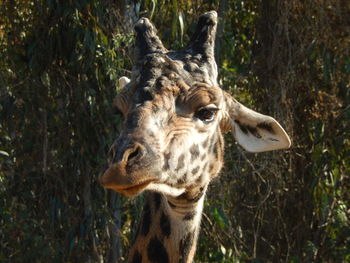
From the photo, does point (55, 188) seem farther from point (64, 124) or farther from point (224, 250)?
point (224, 250)

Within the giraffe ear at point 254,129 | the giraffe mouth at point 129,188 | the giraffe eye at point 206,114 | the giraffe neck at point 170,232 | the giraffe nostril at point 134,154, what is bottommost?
the giraffe neck at point 170,232

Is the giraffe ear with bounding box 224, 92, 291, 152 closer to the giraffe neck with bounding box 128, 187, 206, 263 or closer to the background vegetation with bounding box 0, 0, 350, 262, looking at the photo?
the giraffe neck with bounding box 128, 187, 206, 263

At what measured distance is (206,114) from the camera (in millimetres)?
4461

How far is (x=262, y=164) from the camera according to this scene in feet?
25.5

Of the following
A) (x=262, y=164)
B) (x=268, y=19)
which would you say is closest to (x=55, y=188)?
(x=262, y=164)

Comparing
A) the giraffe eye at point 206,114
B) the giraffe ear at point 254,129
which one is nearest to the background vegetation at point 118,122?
the giraffe ear at point 254,129

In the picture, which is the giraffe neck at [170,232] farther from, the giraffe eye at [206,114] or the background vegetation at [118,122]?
the background vegetation at [118,122]

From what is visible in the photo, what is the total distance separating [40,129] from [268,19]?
2374 mm

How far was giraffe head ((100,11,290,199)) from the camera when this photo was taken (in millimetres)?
3846

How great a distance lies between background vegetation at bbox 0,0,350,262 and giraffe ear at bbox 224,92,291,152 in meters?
2.21

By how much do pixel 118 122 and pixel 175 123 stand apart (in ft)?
9.48

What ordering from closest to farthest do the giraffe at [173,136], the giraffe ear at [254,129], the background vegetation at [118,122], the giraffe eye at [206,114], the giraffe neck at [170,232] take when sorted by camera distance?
the giraffe at [173,136], the giraffe eye at [206,114], the giraffe neck at [170,232], the giraffe ear at [254,129], the background vegetation at [118,122]

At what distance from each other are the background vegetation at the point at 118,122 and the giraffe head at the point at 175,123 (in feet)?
7.30

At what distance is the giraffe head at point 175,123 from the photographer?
385cm
